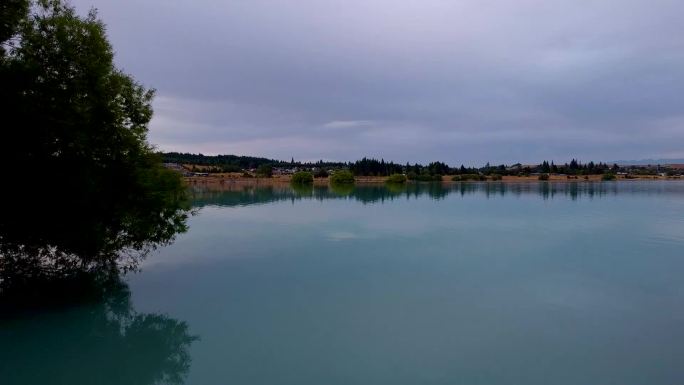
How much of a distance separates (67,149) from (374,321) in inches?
439

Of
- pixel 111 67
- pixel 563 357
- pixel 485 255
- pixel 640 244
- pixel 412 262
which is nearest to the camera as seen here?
pixel 563 357

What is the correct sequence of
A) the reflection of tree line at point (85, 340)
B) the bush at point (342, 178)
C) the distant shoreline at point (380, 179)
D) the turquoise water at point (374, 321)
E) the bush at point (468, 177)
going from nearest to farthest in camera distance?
the reflection of tree line at point (85, 340) < the turquoise water at point (374, 321) < the bush at point (342, 178) < the distant shoreline at point (380, 179) < the bush at point (468, 177)

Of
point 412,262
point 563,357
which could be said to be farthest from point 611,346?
point 412,262

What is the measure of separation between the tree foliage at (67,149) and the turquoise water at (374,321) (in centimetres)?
277

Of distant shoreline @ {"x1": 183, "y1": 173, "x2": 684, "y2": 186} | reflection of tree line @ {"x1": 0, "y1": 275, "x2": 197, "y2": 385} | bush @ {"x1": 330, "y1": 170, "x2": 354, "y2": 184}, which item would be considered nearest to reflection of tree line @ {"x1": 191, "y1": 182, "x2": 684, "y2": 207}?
bush @ {"x1": 330, "y1": 170, "x2": 354, "y2": 184}

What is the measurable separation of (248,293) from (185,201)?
4702mm

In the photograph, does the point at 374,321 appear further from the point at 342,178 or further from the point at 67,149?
the point at 342,178

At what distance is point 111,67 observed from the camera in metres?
16.0

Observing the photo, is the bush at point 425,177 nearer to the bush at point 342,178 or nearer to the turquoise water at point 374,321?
the bush at point 342,178

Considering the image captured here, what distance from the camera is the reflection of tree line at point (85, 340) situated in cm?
1092

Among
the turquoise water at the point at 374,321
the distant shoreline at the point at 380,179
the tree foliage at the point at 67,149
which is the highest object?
the tree foliage at the point at 67,149

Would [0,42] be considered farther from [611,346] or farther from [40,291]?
[611,346]

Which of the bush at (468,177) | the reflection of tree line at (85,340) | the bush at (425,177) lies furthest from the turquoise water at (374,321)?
the bush at (468,177)

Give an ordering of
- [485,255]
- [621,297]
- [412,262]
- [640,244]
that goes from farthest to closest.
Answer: [640,244] → [485,255] → [412,262] → [621,297]
